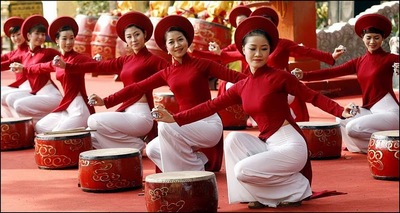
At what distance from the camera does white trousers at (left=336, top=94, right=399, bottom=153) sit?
750 centimetres

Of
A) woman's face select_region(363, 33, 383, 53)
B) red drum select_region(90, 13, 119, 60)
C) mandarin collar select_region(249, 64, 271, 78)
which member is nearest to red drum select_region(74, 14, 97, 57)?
red drum select_region(90, 13, 119, 60)

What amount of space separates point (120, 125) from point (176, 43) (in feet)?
4.25

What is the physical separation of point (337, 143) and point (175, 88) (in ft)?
4.88

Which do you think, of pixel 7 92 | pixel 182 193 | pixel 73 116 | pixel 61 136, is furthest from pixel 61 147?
pixel 7 92

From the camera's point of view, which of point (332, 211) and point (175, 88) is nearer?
point (332, 211)

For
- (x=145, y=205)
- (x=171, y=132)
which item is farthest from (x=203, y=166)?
(x=145, y=205)

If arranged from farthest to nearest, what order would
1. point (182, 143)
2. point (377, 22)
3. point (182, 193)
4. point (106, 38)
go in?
point (106, 38), point (377, 22), point (182, 143), point (182, 193)

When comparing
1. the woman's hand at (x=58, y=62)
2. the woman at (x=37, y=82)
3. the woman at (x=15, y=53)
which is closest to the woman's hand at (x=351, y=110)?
the woman's hand at (x=58, y=62)

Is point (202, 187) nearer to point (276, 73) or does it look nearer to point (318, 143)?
point (276, 73)

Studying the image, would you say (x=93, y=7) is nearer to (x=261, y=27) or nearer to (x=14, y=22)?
(x=14, y=22)

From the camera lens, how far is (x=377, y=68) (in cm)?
751

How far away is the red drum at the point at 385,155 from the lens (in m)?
6.33

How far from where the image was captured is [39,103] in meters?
9.38

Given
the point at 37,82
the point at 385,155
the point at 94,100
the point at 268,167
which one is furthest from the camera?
the point at 37,82
